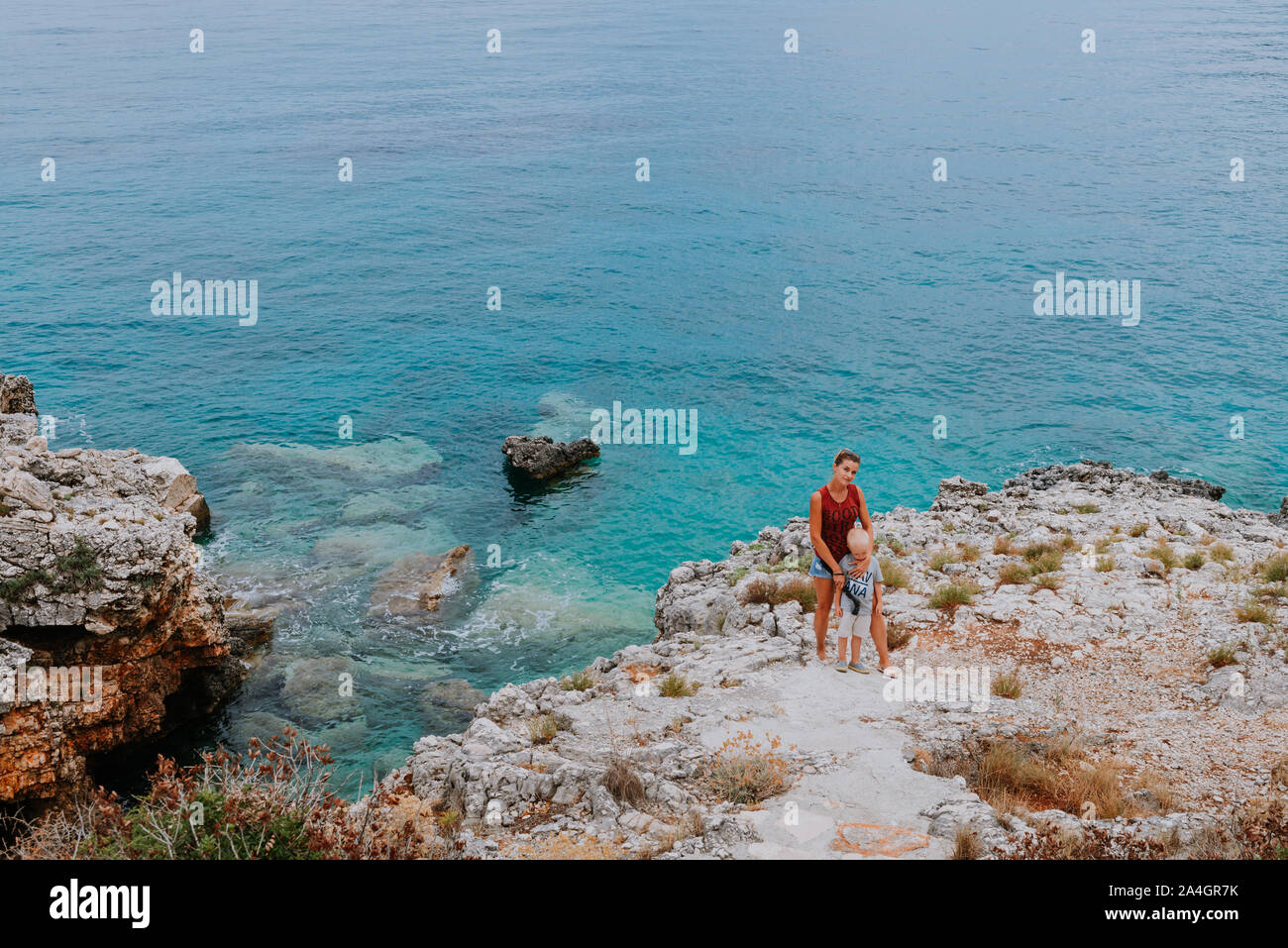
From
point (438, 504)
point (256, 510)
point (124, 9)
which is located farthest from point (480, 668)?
point (124, 9)

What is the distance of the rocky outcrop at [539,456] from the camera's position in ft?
118

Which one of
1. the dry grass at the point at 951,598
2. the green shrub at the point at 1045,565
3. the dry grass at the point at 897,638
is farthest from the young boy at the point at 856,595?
the green shrub at the point at 1045,565

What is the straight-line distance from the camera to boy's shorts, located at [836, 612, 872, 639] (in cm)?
1359

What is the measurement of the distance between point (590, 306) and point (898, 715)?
1699 inches

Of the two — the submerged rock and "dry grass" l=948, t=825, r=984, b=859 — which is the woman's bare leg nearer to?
"dry grass" l=948, t=825, r=984, b=859

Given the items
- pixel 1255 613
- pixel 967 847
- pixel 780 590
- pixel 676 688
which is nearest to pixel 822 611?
pixel 676 688

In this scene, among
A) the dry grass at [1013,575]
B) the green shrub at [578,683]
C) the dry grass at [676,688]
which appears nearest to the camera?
the dry grass at [676,688]

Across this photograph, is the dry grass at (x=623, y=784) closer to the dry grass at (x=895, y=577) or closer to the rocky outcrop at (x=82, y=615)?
the dry grass at (x=895, y=577)

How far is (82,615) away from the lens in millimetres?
17438

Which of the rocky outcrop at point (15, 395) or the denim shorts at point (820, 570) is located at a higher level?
the rocky outcrop at point (15, 395)

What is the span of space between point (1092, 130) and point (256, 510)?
8075 centimetres

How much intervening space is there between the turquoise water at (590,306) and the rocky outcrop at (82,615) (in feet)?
9.88

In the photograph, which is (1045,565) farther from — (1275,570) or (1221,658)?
(1221,658)
